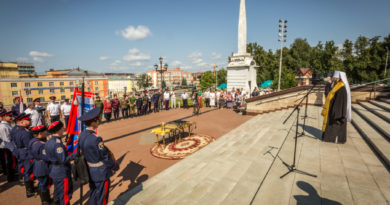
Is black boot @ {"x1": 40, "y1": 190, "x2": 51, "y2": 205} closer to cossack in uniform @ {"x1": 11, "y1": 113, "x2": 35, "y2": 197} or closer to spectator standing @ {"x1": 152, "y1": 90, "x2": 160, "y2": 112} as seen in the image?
cossack in uniform @ {"x1": 11, "y1": 113, "x2": 35, "y2": 197}

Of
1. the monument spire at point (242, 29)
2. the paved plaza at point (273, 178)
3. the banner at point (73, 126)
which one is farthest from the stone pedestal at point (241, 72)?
the banner at point (73, 126)

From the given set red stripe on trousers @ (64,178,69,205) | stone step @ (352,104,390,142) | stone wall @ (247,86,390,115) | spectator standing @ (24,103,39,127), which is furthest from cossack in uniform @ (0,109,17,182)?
stone wall @ (247,86,390,115)

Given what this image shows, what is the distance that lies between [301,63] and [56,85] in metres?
71.2

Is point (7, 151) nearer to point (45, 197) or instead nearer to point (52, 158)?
point (45, 197)

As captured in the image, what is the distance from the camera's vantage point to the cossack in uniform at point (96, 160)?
3.05 meters

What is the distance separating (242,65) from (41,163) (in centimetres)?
1821

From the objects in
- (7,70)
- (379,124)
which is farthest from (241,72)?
(7,70)

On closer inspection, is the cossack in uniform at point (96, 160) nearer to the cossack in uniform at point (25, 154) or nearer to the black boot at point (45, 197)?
the black boot at point (45, 197)

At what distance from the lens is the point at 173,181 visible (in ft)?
14.4

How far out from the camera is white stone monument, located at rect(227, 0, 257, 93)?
19219 millimetres

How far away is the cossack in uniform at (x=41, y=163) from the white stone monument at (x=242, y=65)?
18064mm

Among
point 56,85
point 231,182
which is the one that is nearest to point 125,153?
point 231,182

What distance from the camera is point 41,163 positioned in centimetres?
381

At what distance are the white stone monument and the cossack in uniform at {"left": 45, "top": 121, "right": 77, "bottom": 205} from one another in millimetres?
17991
